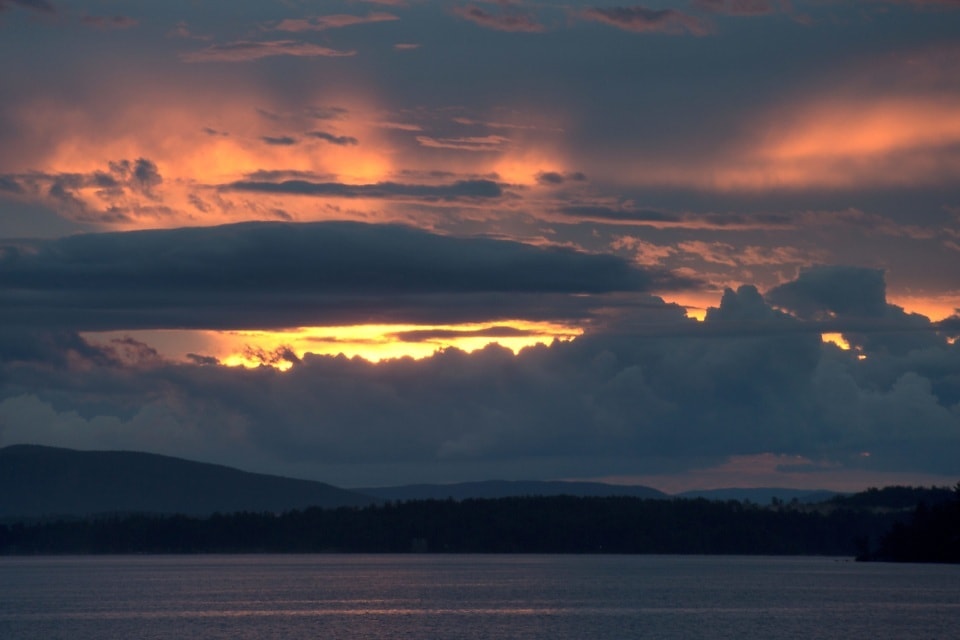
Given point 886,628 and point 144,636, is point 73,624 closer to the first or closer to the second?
point 144,636

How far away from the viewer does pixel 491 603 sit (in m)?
194

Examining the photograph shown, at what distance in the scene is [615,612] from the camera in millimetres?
175250

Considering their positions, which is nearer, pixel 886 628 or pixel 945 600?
pixel 886 628

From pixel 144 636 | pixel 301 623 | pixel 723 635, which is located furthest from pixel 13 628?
pixel 723 635

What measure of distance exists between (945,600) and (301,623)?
9195 centimetres

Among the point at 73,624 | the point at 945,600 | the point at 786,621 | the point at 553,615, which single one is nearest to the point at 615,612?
the point at 553,615

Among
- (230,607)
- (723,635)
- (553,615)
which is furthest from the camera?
(230,607)

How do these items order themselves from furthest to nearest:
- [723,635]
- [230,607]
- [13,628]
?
[230,607] < [13,628] < [723,635]

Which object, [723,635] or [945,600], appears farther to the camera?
[945,600]

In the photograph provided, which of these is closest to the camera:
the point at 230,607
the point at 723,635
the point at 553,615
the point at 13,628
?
the point at 723,635

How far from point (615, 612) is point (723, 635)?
118 ft

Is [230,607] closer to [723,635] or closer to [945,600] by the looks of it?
[723,635]

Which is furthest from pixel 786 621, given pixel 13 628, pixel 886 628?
pixel 13 628

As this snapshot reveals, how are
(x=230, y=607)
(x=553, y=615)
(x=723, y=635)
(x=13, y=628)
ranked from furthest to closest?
(x=230, y=607)
(x=553, y=615)
(x=13, y=628)
(x=723, y=635)
